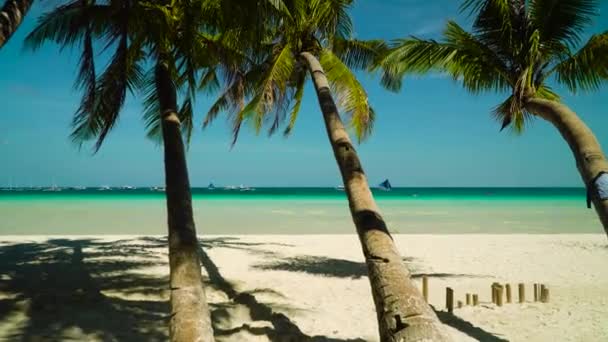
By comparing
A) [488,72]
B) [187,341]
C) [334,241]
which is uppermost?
[488,72]

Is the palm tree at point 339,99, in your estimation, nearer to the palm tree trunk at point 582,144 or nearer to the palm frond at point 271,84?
the palm frond at point 271,84

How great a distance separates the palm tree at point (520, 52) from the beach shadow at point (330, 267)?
4082 mm

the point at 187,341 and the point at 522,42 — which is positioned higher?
the point at 522,42

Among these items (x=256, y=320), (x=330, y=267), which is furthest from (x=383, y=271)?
(x=330, y=267)

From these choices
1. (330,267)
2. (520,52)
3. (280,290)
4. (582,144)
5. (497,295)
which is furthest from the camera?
(330,267)

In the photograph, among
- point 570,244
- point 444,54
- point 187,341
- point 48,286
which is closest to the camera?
point 187,341

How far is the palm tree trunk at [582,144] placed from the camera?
3252mm

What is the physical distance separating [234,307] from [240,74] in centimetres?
428

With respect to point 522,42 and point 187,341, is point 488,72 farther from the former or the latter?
point 187,341

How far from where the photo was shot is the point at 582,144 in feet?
11.7

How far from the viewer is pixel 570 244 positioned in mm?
13977

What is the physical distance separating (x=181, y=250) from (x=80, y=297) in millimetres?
3807

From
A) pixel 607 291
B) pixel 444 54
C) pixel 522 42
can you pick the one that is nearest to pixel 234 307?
pixel 444 54

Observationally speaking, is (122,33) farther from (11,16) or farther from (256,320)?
(256,320)
